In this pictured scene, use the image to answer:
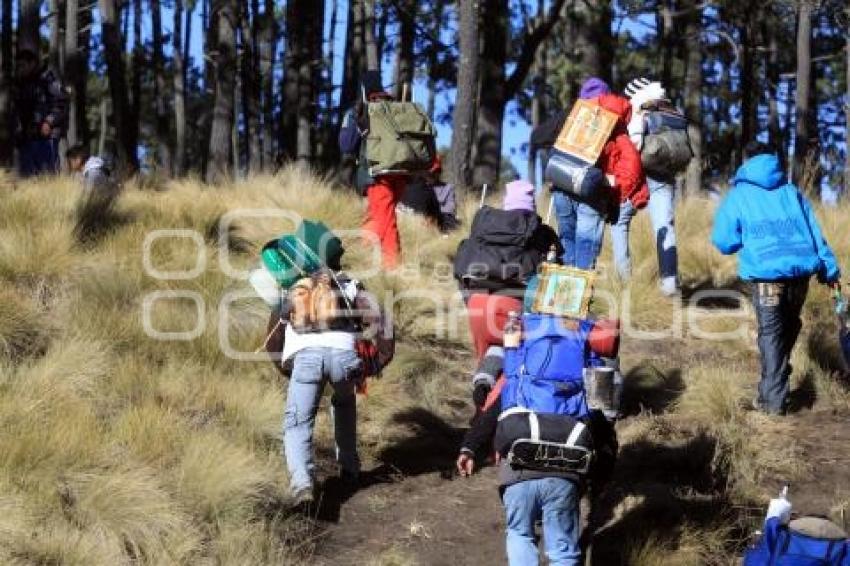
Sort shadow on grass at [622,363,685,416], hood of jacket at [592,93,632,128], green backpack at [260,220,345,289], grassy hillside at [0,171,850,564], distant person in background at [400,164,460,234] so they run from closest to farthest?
grassy hillside at [0,171,850,564]
green backpack at [260,220,345,289]
shadow on grass at [622,363,685,416]
hood of jacket at [592,93,632,128]
distant person in background at [400,164,460,234]

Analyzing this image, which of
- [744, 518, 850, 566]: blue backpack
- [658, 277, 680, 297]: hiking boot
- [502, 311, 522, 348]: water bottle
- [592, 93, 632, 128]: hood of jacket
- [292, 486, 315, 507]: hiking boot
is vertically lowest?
[292, 486, 315, 507]: hiking boot

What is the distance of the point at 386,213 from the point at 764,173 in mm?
3541

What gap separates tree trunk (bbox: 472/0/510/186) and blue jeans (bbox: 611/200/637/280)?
6184 mm

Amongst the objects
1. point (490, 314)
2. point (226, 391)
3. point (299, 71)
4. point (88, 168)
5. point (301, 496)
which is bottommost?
point (301, 496)

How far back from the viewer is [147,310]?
28.7 feet

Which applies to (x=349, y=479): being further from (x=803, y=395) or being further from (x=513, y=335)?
(x=803, y=395)

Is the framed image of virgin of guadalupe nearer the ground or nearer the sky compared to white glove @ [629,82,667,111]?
nearer the ground

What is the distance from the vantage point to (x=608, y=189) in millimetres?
9039

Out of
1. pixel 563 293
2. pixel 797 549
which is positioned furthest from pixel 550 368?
pixel 797 549

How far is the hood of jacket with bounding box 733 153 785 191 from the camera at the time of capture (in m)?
8.09

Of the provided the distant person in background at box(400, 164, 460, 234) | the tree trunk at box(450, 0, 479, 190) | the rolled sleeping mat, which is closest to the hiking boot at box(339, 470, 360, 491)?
the rolled sleeping mat

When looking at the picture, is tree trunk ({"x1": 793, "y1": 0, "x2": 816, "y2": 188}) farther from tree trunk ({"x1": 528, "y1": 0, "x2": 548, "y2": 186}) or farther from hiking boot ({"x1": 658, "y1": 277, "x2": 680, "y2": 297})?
hiking boot ({"x1": 658, "y1": 277, "x2": 680, "y2": 297})

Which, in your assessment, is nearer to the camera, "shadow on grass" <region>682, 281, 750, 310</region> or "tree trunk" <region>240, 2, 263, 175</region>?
"shadow on grass" <region>682, 281, 750, 310</region>

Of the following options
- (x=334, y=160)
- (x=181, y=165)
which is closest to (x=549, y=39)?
(x=334, y=160)
